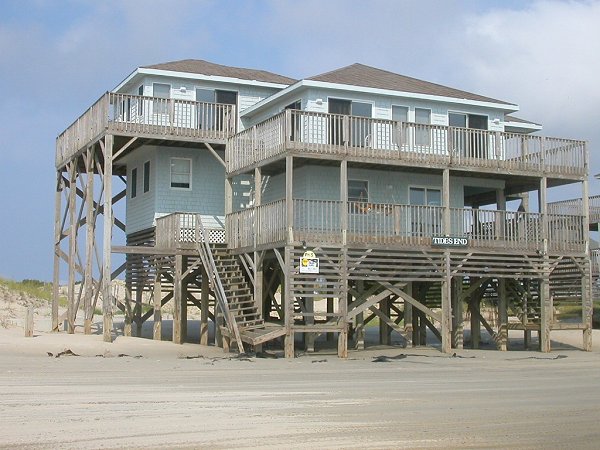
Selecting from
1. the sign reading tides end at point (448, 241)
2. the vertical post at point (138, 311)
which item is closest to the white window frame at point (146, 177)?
the vertical post at point (138, 311)

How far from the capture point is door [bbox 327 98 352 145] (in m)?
26.6

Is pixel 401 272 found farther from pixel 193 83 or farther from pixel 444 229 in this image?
pixel 193 83

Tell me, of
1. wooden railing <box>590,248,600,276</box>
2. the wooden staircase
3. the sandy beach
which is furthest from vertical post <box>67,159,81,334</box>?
wooden railing <box>590,248,600,276</box>

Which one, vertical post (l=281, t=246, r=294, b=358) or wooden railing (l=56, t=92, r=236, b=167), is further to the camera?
wooden railing (l=56, t=92, r=236, b=167)

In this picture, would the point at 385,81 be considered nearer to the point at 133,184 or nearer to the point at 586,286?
the point at 586,286

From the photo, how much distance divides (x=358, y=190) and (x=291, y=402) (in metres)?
15.6

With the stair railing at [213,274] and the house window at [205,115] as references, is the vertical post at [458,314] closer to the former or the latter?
the stair railing at [213,274]

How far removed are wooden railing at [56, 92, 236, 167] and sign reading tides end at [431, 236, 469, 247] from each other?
308 inches

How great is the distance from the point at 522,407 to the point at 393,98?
17499 millimetres

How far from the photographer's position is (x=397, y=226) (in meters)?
27.2

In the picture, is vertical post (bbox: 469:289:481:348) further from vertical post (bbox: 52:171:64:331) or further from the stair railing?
vertical post (bbox: 52:171:64:331)

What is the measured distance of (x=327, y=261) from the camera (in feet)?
84.2

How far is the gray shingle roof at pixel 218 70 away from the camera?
32.0 metres

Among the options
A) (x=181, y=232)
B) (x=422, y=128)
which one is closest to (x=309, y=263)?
(x=181, y=232)
